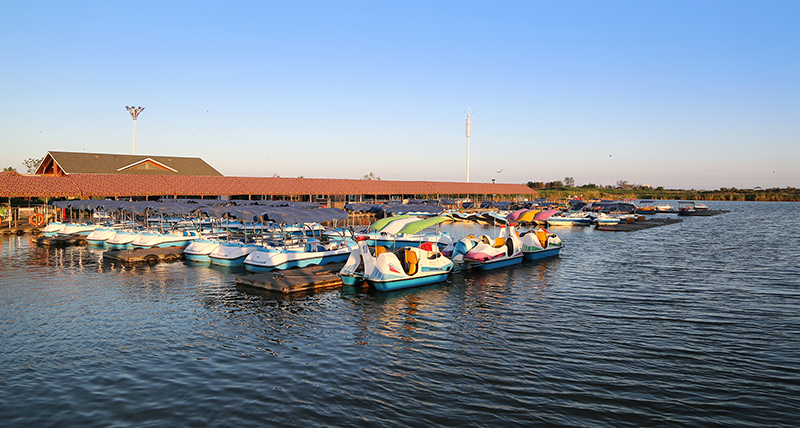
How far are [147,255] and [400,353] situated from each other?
2478 centimetres

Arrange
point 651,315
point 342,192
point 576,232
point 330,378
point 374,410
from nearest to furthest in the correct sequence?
point 374,410 → point 330,378 → point 651,315 → point 576,232 → point 342,192

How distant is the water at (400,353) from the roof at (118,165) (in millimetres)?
48073

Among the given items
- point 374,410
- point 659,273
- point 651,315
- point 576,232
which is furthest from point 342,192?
point 374,410

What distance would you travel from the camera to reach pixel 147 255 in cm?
3303

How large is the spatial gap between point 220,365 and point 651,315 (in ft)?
55.1

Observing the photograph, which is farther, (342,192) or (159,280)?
(342,192)

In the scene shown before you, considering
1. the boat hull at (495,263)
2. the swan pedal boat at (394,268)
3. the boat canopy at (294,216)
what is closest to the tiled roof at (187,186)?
the boat canopy at (294,216)

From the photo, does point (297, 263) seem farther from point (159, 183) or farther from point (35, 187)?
point (159, 183)

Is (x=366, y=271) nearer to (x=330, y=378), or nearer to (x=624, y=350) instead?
(x=330, y=378)

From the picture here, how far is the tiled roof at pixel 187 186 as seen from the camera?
53.6 metres

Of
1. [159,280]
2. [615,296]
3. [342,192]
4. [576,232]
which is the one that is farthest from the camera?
[342,192]

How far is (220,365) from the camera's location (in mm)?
14008

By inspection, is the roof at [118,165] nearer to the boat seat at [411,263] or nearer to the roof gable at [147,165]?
the roof gable at [147,165]

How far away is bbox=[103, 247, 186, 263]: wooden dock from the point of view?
32.5 meters
